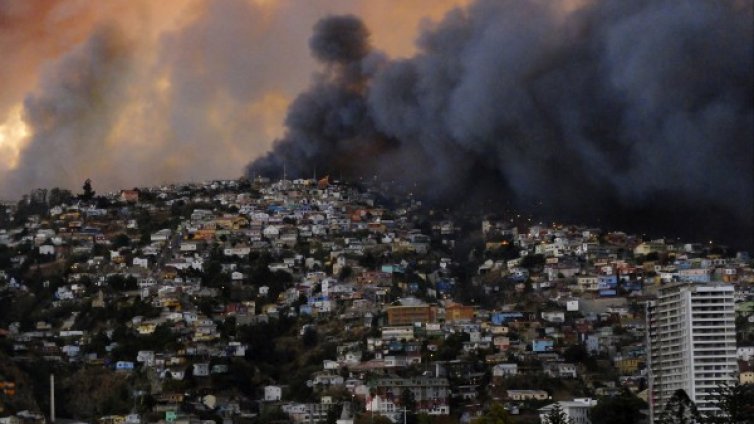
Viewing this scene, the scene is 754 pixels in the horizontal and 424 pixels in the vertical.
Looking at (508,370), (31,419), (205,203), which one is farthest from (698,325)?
(205,203)

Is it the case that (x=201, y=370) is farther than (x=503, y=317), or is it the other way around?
(x=503, y=317)

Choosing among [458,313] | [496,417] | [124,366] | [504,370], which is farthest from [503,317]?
[496,417]

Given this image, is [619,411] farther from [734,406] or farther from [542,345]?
[542,345]

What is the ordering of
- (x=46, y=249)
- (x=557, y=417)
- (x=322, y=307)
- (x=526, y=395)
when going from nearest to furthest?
(x=557, y=417) → (x=526, y=395) → (x=322, y=307) → (x=46, y=249)

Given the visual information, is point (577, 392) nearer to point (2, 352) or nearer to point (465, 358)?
point (465, 358)

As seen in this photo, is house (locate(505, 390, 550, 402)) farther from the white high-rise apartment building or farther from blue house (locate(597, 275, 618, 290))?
blue house (locate(597, 275, 618, 290))

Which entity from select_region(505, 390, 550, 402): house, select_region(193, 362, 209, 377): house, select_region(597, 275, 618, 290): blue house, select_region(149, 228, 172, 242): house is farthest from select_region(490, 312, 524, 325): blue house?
select_region(149, 228, 172, 242): house

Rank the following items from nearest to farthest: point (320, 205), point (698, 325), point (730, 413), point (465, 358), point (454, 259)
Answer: point (730, 413), point (698, 325), point (465, 358), point (454, 259), point (320, 205)
